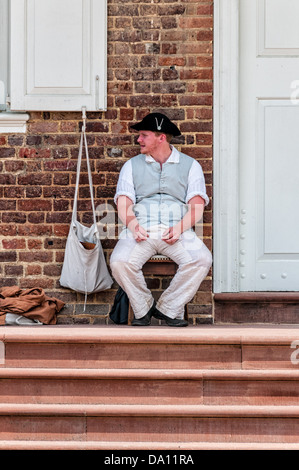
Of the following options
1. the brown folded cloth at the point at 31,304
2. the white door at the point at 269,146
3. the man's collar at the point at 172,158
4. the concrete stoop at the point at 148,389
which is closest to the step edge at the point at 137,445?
the concrete stoop at the point at 148,389

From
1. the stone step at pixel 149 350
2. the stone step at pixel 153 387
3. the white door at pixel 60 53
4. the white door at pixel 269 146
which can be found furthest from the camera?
the white door at pixel 269 146

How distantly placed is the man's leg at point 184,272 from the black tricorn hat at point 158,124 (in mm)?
687

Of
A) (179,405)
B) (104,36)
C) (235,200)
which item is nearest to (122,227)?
(235,200)

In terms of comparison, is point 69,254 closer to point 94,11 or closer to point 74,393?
point 74,393

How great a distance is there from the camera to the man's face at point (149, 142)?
17.9ft

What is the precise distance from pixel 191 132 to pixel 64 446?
2.39 meters

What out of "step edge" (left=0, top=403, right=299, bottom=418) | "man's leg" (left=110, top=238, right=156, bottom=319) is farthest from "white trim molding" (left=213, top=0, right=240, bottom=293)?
"step edge" (left=0, top=403, right=299, bottom=418)

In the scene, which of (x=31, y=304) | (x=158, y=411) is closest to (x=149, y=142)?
(x=31, y=304)

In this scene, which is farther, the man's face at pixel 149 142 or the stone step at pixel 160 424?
the man's face at pixel 149 142

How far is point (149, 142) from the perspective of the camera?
5461mm

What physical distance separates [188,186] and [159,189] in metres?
0.19

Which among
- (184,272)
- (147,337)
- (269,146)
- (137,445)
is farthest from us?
(269,146)

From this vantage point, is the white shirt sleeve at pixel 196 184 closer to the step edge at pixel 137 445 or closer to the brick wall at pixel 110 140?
the brick wall at pixel 110 140

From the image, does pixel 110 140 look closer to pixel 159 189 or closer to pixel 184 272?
pixel 159 189
